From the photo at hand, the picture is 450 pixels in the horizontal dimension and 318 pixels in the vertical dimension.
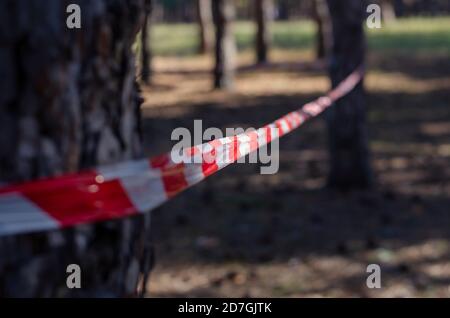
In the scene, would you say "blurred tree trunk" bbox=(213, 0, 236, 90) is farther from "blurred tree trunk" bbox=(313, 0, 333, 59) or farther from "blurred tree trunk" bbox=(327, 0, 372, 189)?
"blurred tree trunk" bbox=(327, 0, 372, 189)

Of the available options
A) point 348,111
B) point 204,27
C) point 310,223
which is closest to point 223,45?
point 348,111

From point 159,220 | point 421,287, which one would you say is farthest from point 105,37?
point 159,220

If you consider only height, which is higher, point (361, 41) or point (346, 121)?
point (361, 41)

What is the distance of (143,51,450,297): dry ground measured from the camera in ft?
20.0

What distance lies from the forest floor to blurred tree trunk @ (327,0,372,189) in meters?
0.21

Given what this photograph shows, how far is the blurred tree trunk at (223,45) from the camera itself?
16125 millimetres

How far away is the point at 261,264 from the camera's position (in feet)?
21.2

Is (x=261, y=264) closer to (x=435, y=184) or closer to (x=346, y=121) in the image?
(x=346, y=121)

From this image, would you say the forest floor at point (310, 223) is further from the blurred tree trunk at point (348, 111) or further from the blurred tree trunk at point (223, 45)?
the blurred tree trunk at point (223, 45)

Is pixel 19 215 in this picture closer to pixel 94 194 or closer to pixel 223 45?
pixel 94 194

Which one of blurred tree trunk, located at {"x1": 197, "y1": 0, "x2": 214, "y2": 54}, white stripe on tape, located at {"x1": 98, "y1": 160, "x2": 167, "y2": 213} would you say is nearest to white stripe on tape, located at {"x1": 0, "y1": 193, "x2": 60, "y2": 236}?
white stripe on tape, located at {"x1": 98, "y1": 160, "x2": 167, "y2": 213}

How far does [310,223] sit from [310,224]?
3cm
